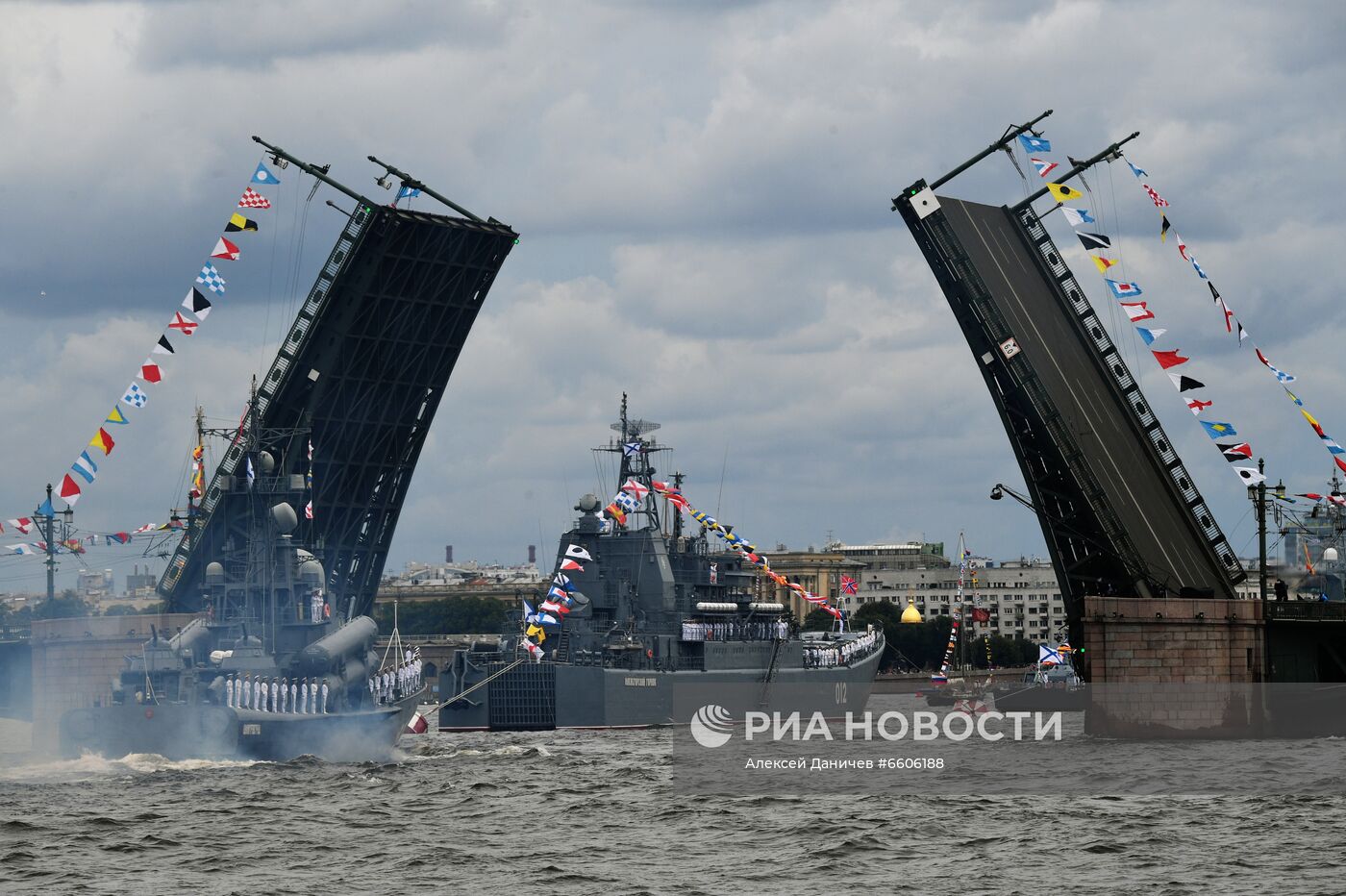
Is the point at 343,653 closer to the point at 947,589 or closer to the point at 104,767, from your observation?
the point at 104,767

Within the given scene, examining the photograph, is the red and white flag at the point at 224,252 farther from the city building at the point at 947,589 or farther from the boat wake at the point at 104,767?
the city building at the point at 947,589

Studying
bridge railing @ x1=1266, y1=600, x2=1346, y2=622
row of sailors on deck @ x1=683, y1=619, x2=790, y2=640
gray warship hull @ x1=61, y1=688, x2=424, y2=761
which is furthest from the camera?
row of sailors on deck @ x1=683, y1=619, x2=790, y2=640

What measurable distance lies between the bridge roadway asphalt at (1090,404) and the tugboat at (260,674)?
43.6 feet

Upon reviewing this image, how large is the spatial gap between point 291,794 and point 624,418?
2472 centimetres

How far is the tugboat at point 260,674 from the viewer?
3195 centimetres

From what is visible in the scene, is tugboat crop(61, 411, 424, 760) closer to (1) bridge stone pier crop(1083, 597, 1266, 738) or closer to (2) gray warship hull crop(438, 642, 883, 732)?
(2) gray warship hull crop(438, 642, 883, 732)

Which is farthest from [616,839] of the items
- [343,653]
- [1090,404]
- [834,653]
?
[834,653]

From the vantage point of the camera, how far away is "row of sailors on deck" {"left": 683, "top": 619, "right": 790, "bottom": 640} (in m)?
49.0

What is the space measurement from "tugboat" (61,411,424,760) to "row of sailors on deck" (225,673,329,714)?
0.02m

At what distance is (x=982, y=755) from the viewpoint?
33656mm

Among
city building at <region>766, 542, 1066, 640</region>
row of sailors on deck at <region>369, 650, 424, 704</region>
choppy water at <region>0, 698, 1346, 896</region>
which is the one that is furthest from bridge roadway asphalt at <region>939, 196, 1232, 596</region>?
city building at <region>766, 542, 1066, 640</region>

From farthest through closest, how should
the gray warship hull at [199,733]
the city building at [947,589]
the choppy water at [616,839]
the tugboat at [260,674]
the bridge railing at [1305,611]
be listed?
1. the city building at [947,589]
2. the bridge railing at [1305,611]
3. the tugboat at [260,674]
4. the gray warship hull at [199,733]
5. the choppy water at [616,839]

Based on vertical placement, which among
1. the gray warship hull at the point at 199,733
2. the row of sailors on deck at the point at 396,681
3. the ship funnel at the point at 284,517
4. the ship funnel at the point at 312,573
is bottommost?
the gray warship hull at the point at 199,733

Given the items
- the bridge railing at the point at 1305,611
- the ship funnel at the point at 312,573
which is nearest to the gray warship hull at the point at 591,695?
the ship funnel at the point at 312,573
